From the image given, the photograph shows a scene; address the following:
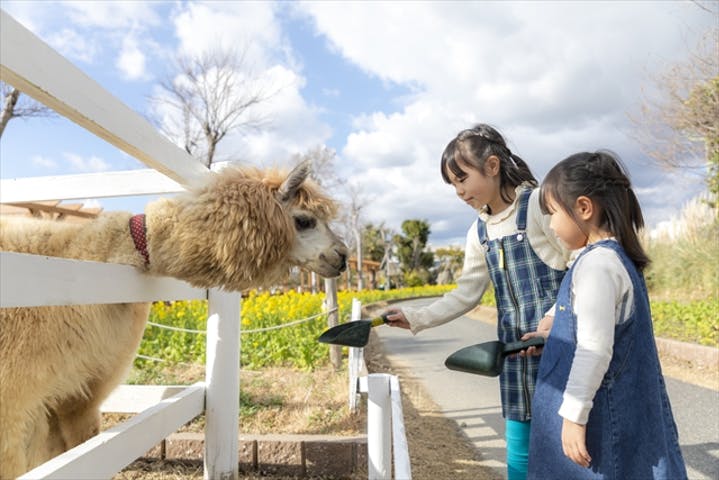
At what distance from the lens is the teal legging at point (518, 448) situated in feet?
7.25

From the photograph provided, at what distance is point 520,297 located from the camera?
2242 mm

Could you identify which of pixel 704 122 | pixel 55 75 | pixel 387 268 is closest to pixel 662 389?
pixel 55 75

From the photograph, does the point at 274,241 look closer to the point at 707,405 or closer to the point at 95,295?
the point at 95,295

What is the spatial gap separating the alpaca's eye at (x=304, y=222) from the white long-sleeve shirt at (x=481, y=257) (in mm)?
745

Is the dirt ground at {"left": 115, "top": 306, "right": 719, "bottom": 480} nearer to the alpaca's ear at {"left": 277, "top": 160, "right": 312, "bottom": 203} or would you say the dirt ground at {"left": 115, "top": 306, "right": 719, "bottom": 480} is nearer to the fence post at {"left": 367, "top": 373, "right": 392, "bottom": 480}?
the fence post at {"left": 367, "top": 373, "right": 392, "bottom": 480}

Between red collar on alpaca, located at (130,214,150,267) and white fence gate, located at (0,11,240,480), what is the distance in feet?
0.39

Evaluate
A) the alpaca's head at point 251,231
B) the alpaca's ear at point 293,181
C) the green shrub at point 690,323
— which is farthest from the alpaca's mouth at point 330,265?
the green shrub at point 690,323

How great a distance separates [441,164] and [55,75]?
5.39 ft

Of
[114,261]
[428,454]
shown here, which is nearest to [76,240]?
[114,261]

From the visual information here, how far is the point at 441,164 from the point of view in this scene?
245cm

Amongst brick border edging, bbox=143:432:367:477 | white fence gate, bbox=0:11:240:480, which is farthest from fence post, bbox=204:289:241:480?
brick border edging, bbox=143:432:367:477

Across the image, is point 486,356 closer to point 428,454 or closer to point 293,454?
point 293,454

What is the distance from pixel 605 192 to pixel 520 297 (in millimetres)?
677

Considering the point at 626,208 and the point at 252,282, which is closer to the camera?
the point at 626,208
